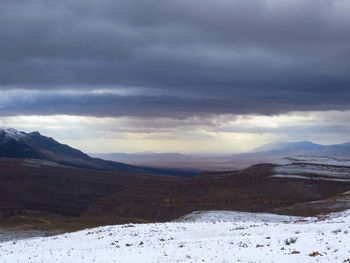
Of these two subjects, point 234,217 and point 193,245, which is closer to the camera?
point 193,245

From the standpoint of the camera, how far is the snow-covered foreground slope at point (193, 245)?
27328 millimetres

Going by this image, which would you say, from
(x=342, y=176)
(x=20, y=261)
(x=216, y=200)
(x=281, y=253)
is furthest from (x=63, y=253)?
(x=342, y=176)

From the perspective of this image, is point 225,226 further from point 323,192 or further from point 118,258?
point 323,192

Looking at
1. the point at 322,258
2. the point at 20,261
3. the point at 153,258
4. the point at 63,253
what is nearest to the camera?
the point at 322,258

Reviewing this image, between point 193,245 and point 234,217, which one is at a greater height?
point 193,245

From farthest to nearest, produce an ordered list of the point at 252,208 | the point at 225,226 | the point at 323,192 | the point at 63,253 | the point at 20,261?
1. the point at 323,192
2. the point at 252,208
3. the point at 225,226
4. the point at 63,253
5. the point at 20,261

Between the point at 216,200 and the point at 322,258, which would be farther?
the point at 216,200

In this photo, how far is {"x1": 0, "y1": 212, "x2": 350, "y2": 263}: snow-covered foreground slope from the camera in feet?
89.7

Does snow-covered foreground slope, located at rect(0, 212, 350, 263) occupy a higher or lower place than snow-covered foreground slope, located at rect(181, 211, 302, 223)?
higher

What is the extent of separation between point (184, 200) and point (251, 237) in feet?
350

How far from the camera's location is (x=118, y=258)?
99.1 ft

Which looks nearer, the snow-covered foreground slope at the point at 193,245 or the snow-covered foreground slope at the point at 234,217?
the snow-covered foreground slope at the point at 193,245

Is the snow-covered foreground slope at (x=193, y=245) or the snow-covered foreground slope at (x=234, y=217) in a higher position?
the snow-covered foreground slope at (x=193, y=245)

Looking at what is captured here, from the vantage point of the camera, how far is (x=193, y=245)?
33.2m
